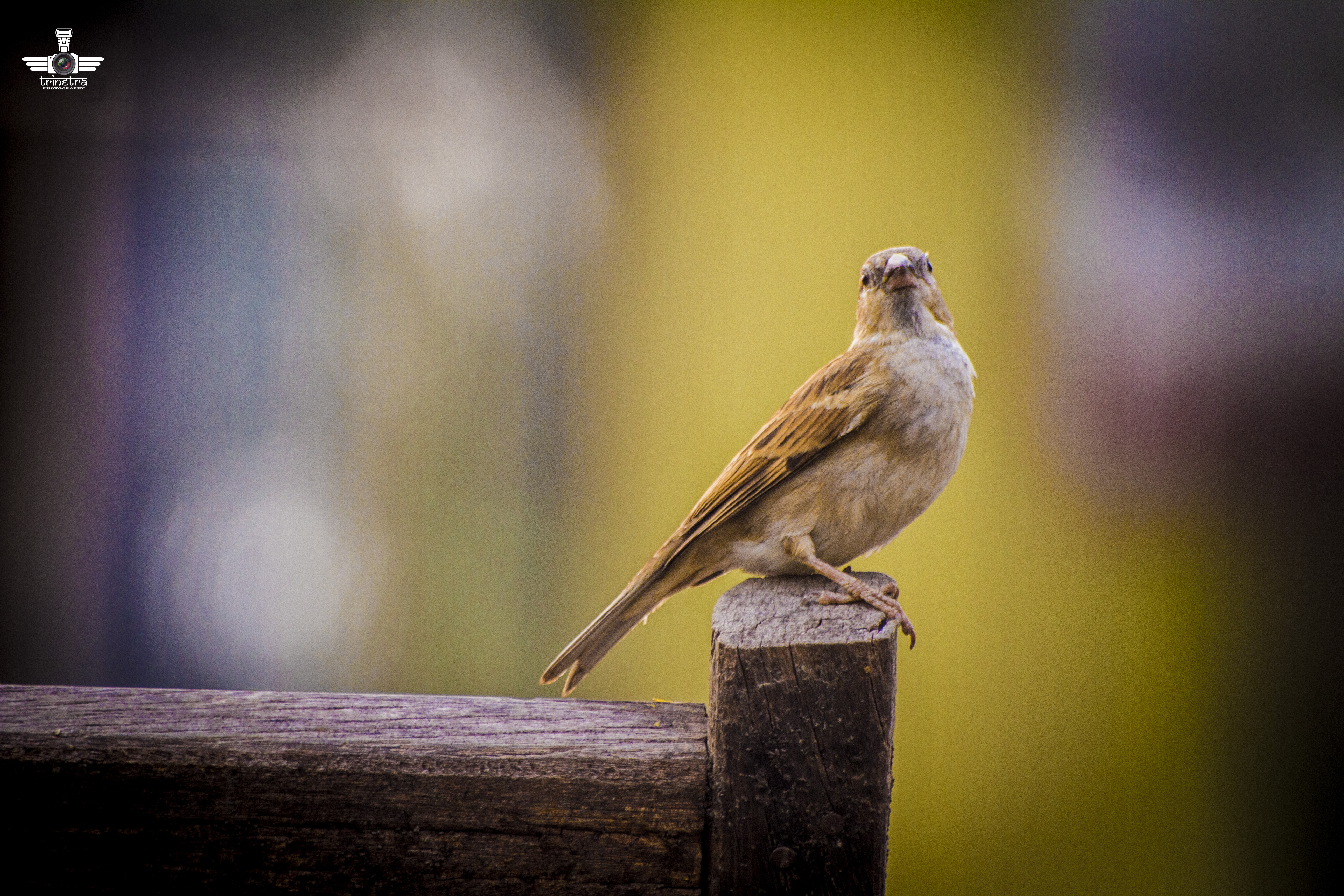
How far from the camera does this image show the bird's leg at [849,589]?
1.08 metres

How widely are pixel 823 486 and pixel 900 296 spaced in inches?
20.0

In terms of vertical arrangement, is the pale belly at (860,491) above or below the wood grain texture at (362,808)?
above

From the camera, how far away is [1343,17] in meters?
2.16

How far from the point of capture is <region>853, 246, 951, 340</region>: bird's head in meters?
1.64

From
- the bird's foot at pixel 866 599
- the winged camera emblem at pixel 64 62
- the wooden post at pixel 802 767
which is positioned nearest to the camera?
the wooden post at pixel 802 767

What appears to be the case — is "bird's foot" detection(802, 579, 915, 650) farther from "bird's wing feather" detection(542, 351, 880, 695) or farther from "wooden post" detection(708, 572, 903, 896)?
"bird's wing feather" detection(542, 351, 880, 695)

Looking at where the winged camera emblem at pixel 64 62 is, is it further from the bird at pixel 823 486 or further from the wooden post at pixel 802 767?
the wooden post at pixel 802 767

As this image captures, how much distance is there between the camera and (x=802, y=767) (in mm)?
824

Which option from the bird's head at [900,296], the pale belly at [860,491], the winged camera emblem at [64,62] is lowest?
the pale belly at [860,491]

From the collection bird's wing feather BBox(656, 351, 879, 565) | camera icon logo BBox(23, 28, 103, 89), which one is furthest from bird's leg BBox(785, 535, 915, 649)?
camera icon logo BBox(23, 28, 103, 89)

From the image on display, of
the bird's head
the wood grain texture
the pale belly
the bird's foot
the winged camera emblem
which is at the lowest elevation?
the wood grain texture

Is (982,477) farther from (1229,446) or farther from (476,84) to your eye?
(476,84)

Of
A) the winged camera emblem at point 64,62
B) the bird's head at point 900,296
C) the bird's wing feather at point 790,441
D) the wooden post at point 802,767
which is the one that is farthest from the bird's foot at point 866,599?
the winged camera emblem at point 64,62

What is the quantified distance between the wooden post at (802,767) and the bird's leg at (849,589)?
0.16 meters
